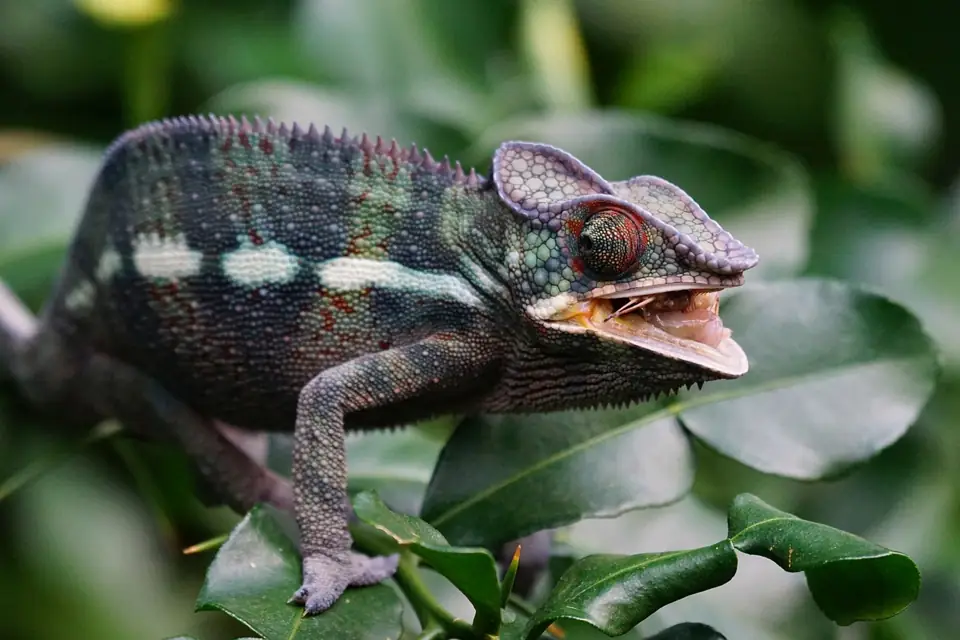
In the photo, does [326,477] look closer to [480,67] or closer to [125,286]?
[125,286]

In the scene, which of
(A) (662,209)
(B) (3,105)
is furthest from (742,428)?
(B) (3,105)

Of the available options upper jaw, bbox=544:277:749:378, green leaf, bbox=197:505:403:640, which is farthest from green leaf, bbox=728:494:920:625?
green leaf, bbox=197:505:403:640

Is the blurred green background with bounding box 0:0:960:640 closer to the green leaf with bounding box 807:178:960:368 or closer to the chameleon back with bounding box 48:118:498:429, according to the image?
the green leaf with bounding box 807:178:960:368

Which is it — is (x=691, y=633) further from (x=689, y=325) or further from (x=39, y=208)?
(x=39, y=208)

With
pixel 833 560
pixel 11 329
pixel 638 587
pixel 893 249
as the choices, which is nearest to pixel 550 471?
pixel 638 587

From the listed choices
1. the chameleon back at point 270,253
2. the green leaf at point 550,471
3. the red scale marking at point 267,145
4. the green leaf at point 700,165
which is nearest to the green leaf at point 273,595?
the green leaf at point 550,471

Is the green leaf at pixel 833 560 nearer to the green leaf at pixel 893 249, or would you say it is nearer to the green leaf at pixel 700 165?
the green leaf at pixel 700 165
